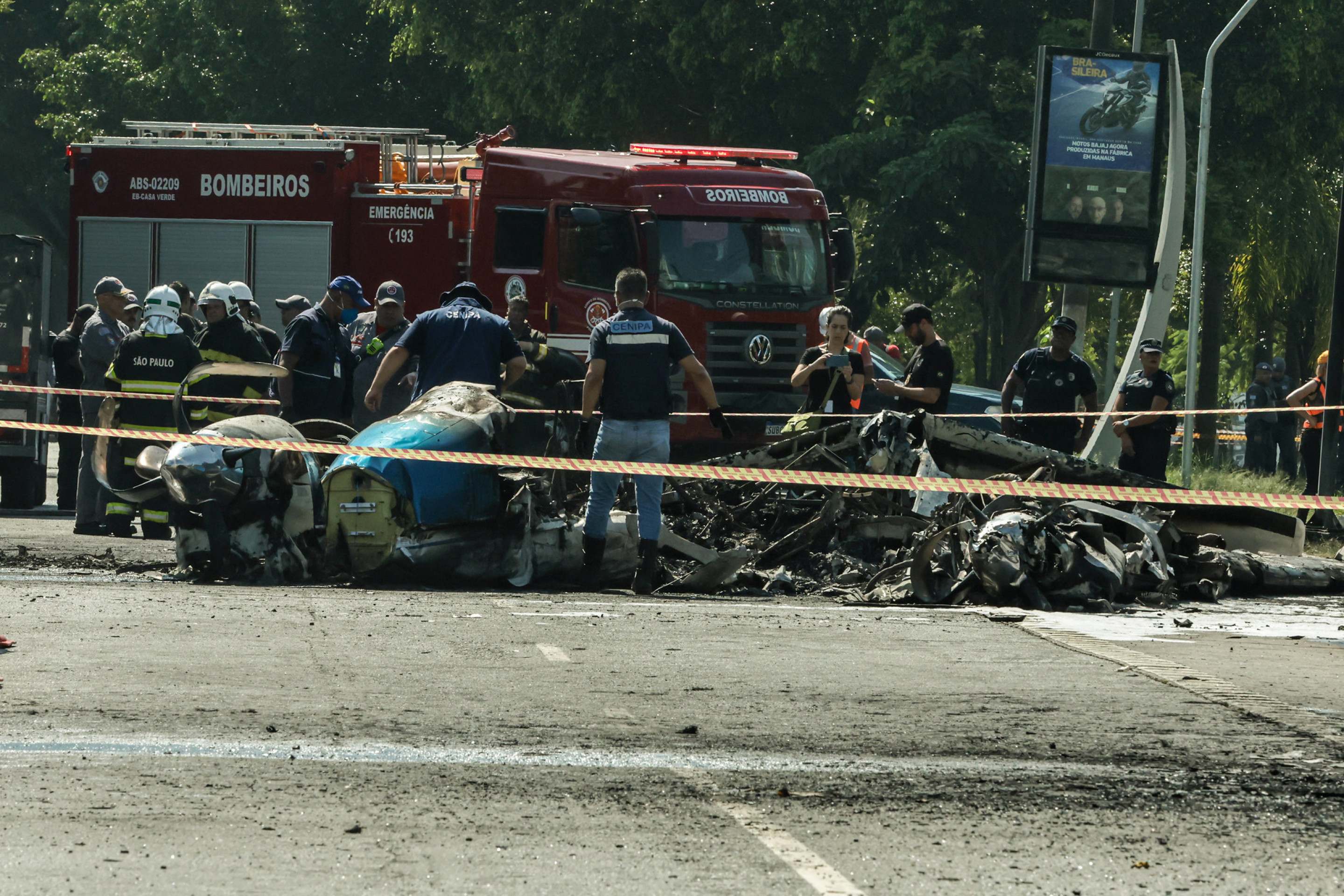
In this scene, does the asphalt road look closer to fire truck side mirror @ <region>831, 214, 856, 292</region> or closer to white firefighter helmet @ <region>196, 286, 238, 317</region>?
white firefighter helmet @ <region>196, 286, 238, 317</region>

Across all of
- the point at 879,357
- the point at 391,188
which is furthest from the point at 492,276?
the point at 879,357

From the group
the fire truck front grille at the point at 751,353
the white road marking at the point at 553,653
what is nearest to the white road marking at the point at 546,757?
the white road marking at the point at 553,653

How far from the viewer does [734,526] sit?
11633 mm

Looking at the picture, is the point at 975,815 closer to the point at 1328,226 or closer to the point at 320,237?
the point at 320,237

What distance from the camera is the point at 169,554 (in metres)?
11.8

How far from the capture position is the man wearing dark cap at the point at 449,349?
11109mm

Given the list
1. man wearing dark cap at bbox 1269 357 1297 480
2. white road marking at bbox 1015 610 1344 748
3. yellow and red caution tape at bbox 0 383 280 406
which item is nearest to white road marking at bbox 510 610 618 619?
white road marking at bbox 1015 610 1344 748

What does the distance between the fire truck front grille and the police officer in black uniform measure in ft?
14.1

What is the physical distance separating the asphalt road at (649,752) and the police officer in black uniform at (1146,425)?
4.44 metres

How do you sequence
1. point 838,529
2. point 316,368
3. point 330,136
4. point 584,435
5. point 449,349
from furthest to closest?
point 330,136 → point 316,368 → point 838,529 → point 449,349 → point 584,435

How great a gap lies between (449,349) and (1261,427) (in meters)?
17.5

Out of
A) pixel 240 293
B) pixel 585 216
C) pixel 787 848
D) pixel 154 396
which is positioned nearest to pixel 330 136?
pixel 585 216

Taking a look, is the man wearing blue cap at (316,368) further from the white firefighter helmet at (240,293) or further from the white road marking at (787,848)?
the white road marking at (787,848)

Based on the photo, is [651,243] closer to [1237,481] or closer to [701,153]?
[701,153]
